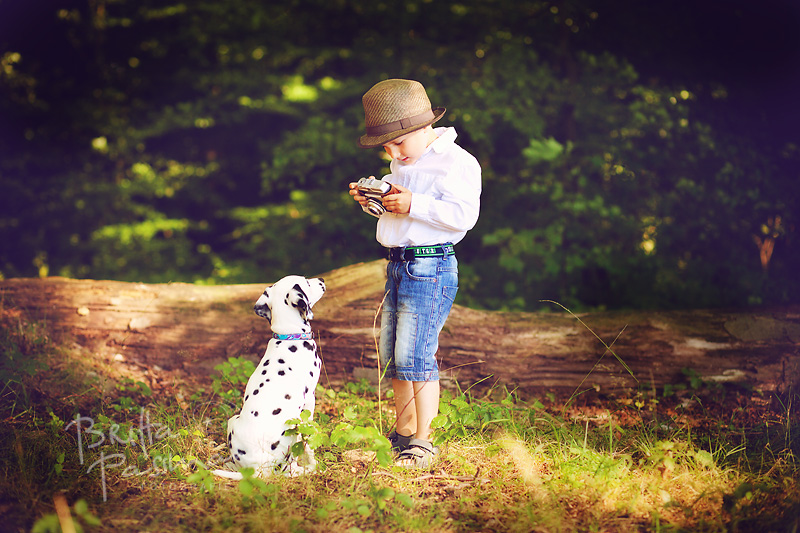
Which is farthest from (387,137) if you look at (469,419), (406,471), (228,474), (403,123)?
(228,474)

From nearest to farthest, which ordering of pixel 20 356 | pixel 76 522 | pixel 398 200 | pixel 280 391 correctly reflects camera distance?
pixel 76 522
pixel 280 391
pixel 398 200
pixel 20 356

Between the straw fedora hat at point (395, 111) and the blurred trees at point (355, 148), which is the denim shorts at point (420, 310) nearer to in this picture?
the straw fedora hat at point (395, 111)

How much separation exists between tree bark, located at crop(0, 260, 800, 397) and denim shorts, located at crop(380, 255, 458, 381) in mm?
1175

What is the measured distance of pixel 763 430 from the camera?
391 centimetres

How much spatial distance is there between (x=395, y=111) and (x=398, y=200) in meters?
0.48

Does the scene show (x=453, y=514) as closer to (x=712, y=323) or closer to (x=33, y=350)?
(x=712, y=323)

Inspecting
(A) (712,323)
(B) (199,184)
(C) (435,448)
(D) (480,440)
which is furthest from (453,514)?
(B) (199,184)

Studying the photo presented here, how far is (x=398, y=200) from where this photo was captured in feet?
10.5

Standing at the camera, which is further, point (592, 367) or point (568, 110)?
point (568, 110)

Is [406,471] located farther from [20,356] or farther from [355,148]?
[355,148]

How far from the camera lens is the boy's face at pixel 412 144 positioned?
3322 millimetres

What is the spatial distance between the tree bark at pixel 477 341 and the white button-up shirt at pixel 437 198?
1.41 m

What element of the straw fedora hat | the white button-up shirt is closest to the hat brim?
the straw fedora hat

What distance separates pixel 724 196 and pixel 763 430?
121 inches
